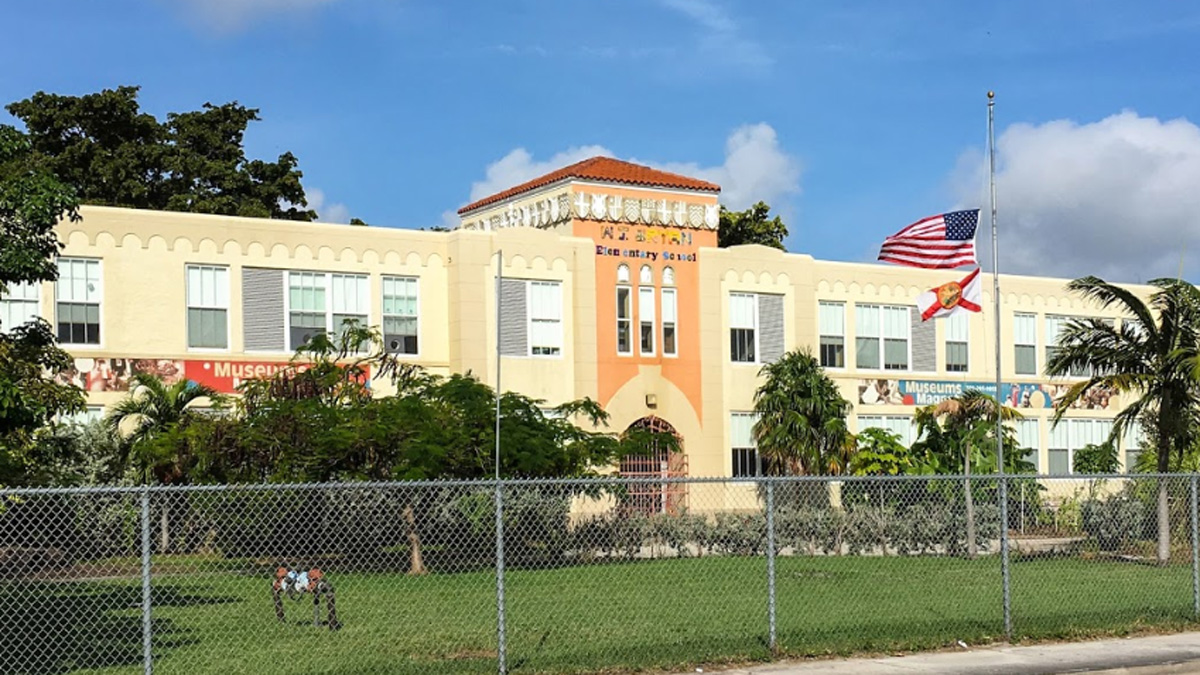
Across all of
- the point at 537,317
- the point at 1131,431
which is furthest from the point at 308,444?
the point at 1131,431

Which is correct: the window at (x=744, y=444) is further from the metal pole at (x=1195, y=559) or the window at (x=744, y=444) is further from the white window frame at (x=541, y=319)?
the metal pole at (x=1195, y=559)

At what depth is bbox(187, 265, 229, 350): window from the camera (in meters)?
32.8

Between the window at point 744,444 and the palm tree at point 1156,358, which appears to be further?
the window at point 744,444

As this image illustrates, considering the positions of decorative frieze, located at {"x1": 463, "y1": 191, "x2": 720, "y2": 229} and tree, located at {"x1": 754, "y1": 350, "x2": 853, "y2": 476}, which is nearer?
tree, located at {"x1": 754, "y1": 350, "x2": 853, "y2": 476}

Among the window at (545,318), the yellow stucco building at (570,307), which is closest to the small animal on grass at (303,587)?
the yellow stucco building at (570,307)

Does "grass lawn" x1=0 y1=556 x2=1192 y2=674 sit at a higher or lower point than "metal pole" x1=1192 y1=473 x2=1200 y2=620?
lower

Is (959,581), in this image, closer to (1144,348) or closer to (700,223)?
(1144,348)

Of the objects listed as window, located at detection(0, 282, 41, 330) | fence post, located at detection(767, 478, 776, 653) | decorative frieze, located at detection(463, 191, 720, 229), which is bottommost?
fence post, located at detection(767, 478, 776, 653)

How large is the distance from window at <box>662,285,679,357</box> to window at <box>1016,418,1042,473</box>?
40.4 feet

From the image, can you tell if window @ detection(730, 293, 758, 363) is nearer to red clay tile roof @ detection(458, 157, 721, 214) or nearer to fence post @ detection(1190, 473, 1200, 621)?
red clay tile roof @ detection(458, 157, 721, 214)

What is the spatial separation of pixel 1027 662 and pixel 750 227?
158 ft

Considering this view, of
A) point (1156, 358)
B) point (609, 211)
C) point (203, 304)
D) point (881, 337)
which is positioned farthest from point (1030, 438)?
point (203, 304)

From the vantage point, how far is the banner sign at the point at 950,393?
41.9 m

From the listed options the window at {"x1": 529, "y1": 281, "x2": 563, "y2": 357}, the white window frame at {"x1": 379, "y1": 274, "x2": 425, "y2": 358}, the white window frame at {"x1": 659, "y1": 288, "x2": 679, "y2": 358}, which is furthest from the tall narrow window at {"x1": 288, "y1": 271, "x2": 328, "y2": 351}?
the white window frame at {"x1": 659, "y1": 288, "x2": 679, "y2": 358}
